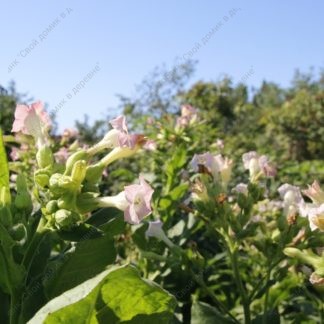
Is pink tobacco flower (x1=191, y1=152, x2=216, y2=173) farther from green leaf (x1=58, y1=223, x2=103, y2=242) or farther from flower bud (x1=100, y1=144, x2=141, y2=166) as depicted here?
green leaf (x1=58, y1=223, x2=103, y2=242)

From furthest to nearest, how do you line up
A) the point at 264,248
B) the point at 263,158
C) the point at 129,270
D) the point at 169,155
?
the point at 169,155
the point at 263,158
the point at 264,248
the point at 129,270

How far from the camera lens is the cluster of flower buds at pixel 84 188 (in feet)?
3.85

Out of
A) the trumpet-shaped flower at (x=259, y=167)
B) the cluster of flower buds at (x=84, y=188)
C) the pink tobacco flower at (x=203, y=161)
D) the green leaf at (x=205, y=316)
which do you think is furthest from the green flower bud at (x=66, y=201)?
the trumpet-shaped flower at (x=259, y=167)

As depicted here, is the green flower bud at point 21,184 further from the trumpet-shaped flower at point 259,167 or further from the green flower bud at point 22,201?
the trumpet-shaped flower at point 259,167

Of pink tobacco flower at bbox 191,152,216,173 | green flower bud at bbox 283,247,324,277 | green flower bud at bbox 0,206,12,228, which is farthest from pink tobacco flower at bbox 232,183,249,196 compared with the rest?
green flower bud at bbox 0,206,12,228

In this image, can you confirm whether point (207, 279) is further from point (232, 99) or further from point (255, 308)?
point (232, 99)

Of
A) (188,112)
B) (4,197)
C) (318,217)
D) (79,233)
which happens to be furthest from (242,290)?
(188,112)

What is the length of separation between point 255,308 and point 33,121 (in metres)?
1.81

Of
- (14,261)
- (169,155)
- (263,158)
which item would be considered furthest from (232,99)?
(14,261)

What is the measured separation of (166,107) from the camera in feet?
55.6

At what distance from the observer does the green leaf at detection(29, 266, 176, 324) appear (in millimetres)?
933

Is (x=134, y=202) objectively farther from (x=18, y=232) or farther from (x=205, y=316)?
(x=205, y=316)

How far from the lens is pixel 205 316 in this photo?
5.00ft

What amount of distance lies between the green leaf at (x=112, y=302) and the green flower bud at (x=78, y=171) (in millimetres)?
294
